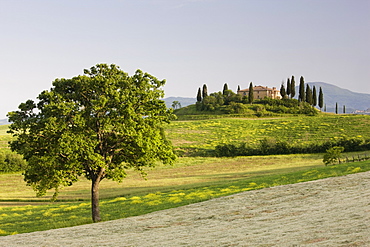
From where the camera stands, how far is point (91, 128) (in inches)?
1205

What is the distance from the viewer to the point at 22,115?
1196 inches

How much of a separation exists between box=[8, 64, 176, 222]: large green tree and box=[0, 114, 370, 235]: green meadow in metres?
4.29

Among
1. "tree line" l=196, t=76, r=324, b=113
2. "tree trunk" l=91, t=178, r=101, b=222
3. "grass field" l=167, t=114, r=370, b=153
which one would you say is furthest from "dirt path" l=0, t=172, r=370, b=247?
"tree line" l=196, t=76, r=324, b=113

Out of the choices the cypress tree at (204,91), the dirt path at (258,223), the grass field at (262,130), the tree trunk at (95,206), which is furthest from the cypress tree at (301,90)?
the tree trunk at (95,206)

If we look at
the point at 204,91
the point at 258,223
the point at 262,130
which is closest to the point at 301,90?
the point at 204,91

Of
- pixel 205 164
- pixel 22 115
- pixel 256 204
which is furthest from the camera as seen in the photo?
pixel 205 164

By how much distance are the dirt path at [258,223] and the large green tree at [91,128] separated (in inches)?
242

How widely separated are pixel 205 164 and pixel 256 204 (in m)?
57.2

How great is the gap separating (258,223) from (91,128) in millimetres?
16383

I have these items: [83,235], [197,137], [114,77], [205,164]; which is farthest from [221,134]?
[83,235]

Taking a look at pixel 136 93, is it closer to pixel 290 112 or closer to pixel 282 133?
pixel 282 133

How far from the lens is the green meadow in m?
36.7

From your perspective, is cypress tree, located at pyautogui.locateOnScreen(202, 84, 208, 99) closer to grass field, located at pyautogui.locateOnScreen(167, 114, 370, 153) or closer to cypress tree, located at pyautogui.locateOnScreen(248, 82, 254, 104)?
cypress tree, located at pyautogui.locateOnScreen(248, 82, 254, 104)

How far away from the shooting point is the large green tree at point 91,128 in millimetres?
29000
